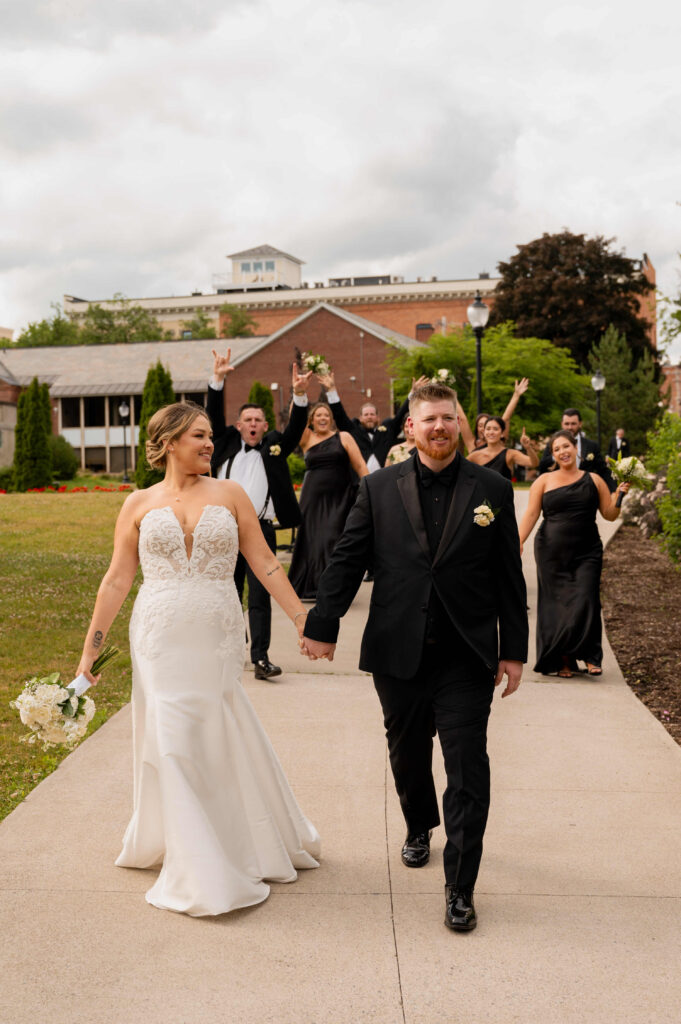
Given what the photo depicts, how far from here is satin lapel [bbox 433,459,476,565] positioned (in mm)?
4496

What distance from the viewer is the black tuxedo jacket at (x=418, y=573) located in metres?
4.49

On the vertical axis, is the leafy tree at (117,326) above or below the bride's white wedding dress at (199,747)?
above

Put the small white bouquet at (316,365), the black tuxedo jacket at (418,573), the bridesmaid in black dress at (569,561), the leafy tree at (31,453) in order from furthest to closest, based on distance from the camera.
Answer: the leafy tree at (31,453), the small white bouquet at (316,365), the bridesmaid in black dress at (569,561), the black tuxedo jacket at (418,573)

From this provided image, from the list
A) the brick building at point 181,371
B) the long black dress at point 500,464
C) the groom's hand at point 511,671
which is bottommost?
the groom's hand at point 511,671

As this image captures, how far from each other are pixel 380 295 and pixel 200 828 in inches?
3792

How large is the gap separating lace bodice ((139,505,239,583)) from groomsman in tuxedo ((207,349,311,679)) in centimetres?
388

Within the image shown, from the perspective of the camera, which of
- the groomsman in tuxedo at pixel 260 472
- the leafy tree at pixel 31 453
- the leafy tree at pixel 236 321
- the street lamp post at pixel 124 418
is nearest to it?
the groomsman in tuxedo at pixel 260 472

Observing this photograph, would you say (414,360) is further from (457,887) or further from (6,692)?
(457,887)

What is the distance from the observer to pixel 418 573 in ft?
14.8

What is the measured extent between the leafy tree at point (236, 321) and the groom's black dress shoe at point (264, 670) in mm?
91475

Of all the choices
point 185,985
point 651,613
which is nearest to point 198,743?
point 185,985

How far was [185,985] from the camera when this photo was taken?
3.77 metres

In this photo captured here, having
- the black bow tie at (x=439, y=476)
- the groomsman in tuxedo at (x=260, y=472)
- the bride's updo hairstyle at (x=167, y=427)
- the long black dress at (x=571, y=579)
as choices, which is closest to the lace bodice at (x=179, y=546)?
the bride's updo hairstyle at (x=167, y=427)

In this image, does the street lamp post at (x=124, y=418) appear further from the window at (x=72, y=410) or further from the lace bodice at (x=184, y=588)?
the lace bodice at (x=184, y=588)
